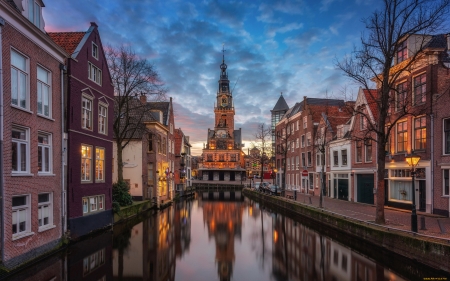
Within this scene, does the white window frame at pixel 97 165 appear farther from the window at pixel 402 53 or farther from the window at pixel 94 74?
the window at pixel 402 53

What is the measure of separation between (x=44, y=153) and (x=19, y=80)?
3.55 metres

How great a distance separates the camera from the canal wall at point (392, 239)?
12.4m

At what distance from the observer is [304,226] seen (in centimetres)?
2444

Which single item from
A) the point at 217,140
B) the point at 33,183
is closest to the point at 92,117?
the point at 33,183

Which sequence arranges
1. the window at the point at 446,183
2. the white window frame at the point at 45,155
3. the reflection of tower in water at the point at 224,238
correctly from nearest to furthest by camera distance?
the reflection of tower in water at the point at 224,238
the white window frame at the point at 45,155
the window at the point at 446,183

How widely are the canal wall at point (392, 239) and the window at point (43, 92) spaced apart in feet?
53.8

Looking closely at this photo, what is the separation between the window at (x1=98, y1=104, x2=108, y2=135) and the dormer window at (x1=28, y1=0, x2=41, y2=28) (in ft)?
25.4

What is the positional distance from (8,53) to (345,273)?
14847 mm

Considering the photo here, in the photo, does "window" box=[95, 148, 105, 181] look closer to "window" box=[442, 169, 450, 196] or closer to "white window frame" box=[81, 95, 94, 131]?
"white window frame" box=[81, 95, 94, 131]

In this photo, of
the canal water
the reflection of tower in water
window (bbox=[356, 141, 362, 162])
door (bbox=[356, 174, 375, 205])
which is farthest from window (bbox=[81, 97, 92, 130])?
window (bbox=[356, 141, 362, 162])

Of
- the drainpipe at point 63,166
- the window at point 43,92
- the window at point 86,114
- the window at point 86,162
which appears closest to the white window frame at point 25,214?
the drainpipe at point 63,166

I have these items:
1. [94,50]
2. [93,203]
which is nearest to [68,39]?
[94,50]

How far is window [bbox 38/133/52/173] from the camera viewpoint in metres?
15.5

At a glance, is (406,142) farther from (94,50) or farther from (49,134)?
(49,134)
